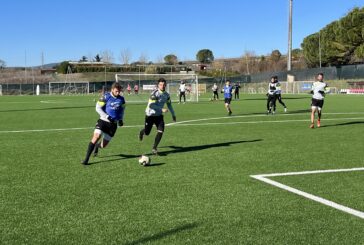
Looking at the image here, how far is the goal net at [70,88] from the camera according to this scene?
7775 cm

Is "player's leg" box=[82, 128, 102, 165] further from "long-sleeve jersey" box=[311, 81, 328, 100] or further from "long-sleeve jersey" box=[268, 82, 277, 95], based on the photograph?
"long-sleeve jersey" box=[268, 82, 277, 95]

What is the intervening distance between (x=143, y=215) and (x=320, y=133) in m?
10.2

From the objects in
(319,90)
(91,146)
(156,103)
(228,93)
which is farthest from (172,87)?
(91,146)

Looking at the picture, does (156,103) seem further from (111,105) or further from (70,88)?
(70,88)

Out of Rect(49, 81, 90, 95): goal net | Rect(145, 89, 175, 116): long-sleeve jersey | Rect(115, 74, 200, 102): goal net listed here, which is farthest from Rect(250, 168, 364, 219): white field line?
Rect(49, 81, 90, 95): goal net

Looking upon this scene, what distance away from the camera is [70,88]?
7925 centimetres

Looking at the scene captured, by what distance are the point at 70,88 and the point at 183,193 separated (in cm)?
7520

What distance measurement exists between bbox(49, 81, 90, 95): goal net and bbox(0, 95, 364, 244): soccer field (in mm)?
66386

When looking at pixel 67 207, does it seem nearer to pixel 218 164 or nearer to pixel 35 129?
pixel 218 164

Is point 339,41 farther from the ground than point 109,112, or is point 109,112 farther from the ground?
point 339,41

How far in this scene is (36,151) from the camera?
11.2 meters

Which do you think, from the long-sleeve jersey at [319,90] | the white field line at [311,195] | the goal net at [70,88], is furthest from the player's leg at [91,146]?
the goal net at [70,88]

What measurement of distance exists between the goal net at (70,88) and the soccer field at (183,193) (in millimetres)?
66386

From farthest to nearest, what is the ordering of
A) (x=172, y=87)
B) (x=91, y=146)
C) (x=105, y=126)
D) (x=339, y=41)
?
(x=339, y=41) → (x=172, y=87) → (x=105, y=126) → (x=91, y=146)
